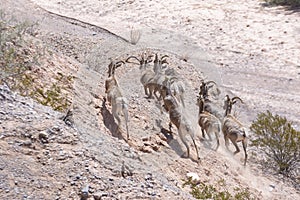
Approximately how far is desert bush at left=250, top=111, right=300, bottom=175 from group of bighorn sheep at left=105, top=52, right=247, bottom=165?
2.03 feet

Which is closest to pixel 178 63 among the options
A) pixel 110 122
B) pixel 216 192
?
pixel 110 122

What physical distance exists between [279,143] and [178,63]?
439 cm

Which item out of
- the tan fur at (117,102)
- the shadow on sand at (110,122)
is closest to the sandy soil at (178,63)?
the shadow on sand at (110,122)

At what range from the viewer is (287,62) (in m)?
15.2

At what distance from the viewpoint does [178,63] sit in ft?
42.8

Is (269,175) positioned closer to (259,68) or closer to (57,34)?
(259,68)

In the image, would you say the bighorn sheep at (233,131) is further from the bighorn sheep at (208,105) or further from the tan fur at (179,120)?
the tan fur at (179,120)

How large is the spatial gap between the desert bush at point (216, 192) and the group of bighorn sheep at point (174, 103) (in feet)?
2.64

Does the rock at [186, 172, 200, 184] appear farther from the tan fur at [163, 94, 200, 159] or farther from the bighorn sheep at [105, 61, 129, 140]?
the bighorn sheep at [105, 61, 129, 140]

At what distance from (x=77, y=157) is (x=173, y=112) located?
11.2 ft

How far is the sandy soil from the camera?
7.58m

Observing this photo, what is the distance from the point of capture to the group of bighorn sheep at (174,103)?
26.7ft

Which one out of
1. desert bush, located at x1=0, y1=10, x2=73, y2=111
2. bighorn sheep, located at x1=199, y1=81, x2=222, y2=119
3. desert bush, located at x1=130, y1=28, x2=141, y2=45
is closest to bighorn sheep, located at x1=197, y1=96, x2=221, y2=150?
bighorn sheep, located at x1=199, y1=81, x2=222, y2=119

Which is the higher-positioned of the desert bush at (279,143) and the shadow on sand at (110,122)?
the shadow on sand at (110,122)
